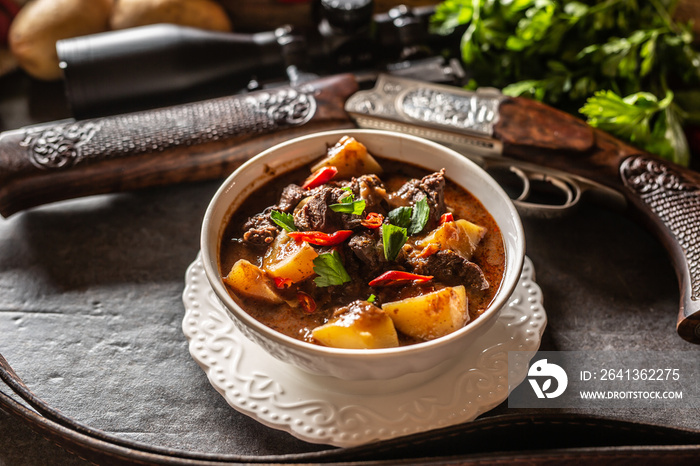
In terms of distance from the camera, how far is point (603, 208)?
3193 millimetres

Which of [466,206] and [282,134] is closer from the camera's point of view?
[466,206]

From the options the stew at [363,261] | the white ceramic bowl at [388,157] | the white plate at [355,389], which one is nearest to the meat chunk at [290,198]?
the stew at [363,261]

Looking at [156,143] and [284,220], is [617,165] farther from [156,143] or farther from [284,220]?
Result: [156,143]

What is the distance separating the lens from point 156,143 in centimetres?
307

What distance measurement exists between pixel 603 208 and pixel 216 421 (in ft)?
7.30

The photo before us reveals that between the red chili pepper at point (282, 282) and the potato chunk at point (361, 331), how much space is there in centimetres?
25

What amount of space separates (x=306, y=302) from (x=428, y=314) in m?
0.45

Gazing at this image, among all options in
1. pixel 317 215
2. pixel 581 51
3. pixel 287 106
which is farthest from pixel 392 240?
pixel 581 51

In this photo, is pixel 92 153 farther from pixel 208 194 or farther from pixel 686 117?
pixel 686 117

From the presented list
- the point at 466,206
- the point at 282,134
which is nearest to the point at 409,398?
the point at 466,206

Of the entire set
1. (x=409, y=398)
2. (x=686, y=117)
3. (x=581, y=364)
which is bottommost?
(x=581, y=364)

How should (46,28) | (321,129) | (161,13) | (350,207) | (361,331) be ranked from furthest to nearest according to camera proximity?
1. (161,13)
2. (46,28)
3. (321,129)
4. (350,207)
5. (361,331)

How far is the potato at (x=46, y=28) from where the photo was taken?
12.5 feet

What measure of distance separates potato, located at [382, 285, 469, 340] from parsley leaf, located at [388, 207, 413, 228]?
15.2 inches
